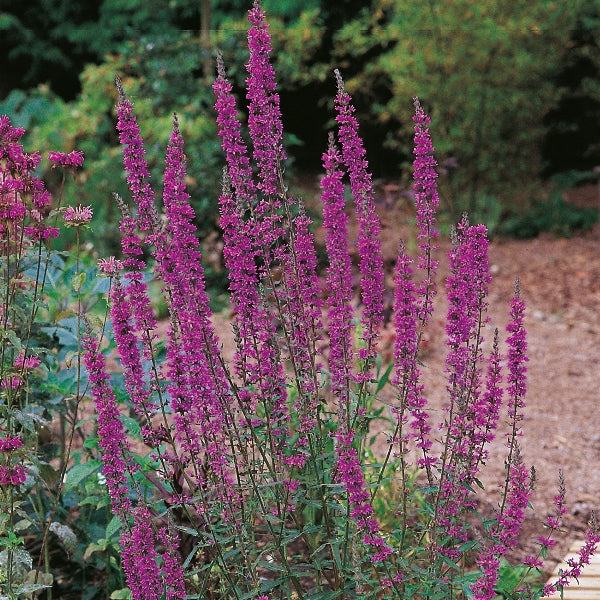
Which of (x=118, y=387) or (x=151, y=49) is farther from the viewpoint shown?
(x=151, y=49)

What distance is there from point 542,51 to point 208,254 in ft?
14.6

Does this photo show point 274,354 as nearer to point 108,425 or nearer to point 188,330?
point 188,330

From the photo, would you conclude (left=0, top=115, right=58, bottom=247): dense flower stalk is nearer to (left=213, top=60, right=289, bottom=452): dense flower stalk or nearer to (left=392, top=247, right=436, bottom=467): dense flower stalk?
(left=213, top=60, right=289, bottom=452): dense flower stalk

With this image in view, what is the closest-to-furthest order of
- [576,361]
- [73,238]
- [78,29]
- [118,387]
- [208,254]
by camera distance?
[118,387], [576,361], [208,254], [73,238], [78,29]

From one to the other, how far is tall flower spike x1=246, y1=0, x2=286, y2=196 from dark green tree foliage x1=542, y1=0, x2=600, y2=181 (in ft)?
30.6

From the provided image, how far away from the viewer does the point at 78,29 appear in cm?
1201

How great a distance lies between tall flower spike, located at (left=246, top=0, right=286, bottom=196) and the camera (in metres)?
2.36

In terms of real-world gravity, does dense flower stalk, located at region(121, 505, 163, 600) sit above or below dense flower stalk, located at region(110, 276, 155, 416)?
below

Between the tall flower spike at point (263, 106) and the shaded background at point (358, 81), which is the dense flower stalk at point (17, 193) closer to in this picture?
the tall flower spike at point (263, 106)

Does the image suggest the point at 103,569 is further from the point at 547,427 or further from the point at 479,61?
the point at 479,61

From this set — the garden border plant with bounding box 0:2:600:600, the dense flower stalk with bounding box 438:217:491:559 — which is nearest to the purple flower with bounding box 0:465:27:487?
the garden border plant with bounding box 0:2:600:600

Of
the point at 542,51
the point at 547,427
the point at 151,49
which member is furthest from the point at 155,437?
the point at 542,51

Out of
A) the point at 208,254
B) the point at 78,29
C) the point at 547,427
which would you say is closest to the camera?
the point at 547,427

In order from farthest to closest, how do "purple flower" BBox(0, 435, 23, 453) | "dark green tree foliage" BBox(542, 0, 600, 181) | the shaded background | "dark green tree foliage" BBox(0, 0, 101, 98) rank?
"dark green tree foliage" BBox(0, 0, 101, 98)
"dark green tree foliage" BBox(542, 0, 600, 181)
the shaded background
"purple flower" BBox(0, 435, 23, 453)
